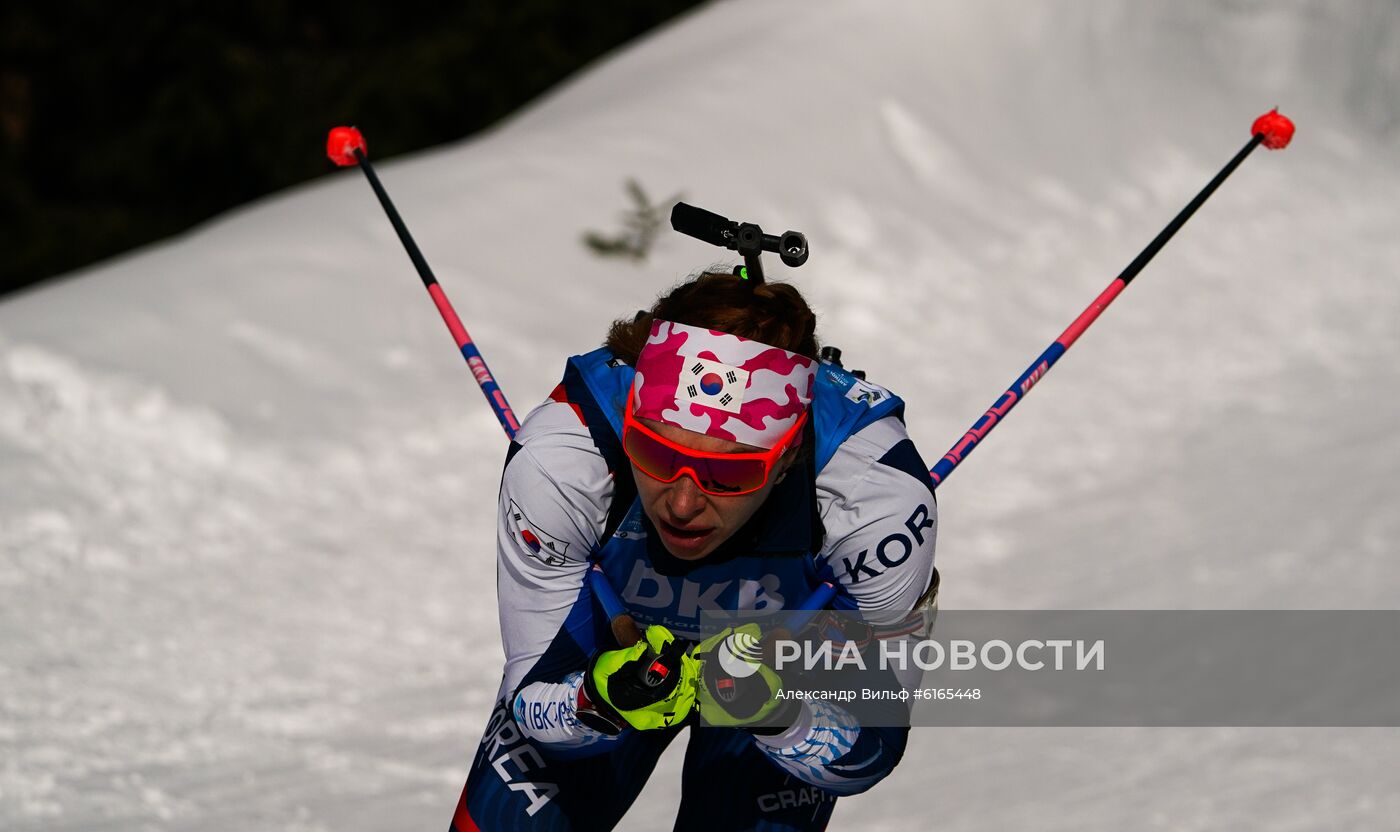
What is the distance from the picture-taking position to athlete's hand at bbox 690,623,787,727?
8.88 feet

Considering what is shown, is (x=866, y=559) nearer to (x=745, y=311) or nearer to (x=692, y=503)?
(x=692, y=503)

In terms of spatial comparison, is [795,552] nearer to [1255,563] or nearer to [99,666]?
[99,666]

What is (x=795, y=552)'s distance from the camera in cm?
288

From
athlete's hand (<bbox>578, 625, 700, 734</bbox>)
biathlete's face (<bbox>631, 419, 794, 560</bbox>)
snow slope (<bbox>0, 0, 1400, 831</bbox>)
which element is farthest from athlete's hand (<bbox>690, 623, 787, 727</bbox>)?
snow slope (<bbox>0, 0, 1400, 831</bbox>)

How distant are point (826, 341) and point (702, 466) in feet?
22.8

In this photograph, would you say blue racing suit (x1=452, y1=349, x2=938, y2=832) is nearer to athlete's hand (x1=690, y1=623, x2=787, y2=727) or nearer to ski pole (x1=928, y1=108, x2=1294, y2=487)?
athlete's hand (x1=690, y1=623, x2=787, y2=727)

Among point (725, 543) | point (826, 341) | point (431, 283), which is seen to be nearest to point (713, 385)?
point (725, 543)

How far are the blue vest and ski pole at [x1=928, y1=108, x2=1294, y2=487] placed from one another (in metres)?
0.48

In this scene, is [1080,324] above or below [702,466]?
above

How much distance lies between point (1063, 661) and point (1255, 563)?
47.9 inches

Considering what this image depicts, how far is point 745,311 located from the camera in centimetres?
284

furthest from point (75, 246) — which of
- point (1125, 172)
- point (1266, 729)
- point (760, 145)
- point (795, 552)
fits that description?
point (795, 552)

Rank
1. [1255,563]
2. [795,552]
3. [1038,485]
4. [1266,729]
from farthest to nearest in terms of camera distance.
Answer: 1. [1038,485]
2. [1255,563]
3. [1266,729]
4. [795,552]

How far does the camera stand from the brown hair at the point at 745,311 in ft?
9.24
